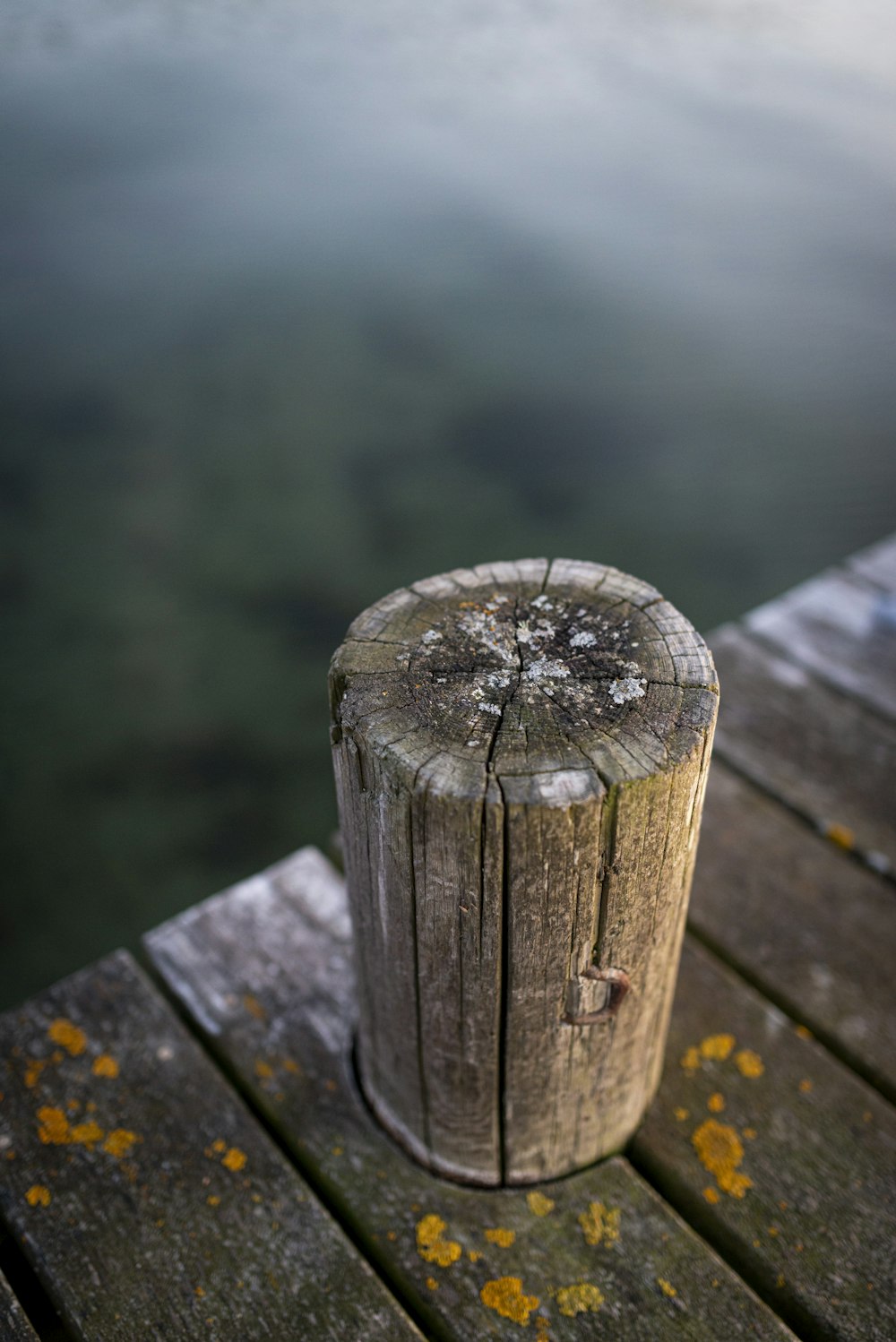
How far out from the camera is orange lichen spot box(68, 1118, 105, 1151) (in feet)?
5.69

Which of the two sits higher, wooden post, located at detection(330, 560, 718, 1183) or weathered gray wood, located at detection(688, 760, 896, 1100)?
wooden post, located at detection(330, 560, 718, 1183)

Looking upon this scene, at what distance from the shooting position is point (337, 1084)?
A: 1.85 metres

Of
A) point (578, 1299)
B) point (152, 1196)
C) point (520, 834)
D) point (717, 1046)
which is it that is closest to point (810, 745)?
point (717, 1046)

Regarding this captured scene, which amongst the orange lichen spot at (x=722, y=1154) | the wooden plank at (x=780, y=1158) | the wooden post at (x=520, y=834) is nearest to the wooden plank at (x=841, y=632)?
the wooden plank at (x=780, y=1158)

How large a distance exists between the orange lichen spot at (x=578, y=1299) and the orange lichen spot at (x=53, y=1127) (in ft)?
2.85

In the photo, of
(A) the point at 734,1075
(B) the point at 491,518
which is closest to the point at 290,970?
(A) the point at 734,1075

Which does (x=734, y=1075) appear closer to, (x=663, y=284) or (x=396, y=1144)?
(x=396, y=1144)

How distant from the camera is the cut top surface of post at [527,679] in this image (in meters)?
1.25

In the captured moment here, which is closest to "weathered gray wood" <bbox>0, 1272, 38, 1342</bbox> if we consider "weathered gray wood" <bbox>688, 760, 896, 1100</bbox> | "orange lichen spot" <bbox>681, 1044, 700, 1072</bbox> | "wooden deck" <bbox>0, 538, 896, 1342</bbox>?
"wooden deck" <bbox>0, 538, 896, 1342</bbox>

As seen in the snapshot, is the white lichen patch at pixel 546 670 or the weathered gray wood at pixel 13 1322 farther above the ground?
the white lichen patch at pixel 546 670

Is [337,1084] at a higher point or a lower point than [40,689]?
Result: higher

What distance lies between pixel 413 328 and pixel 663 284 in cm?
184

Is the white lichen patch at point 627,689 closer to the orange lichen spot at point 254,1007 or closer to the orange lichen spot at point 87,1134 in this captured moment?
the orange lichen spot at point 254,1007

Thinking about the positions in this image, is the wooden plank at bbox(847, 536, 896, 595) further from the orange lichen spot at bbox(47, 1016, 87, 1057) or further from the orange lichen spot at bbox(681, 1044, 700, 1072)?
the orange lichen spot at bbox(47, 1016, 87, 1057)
